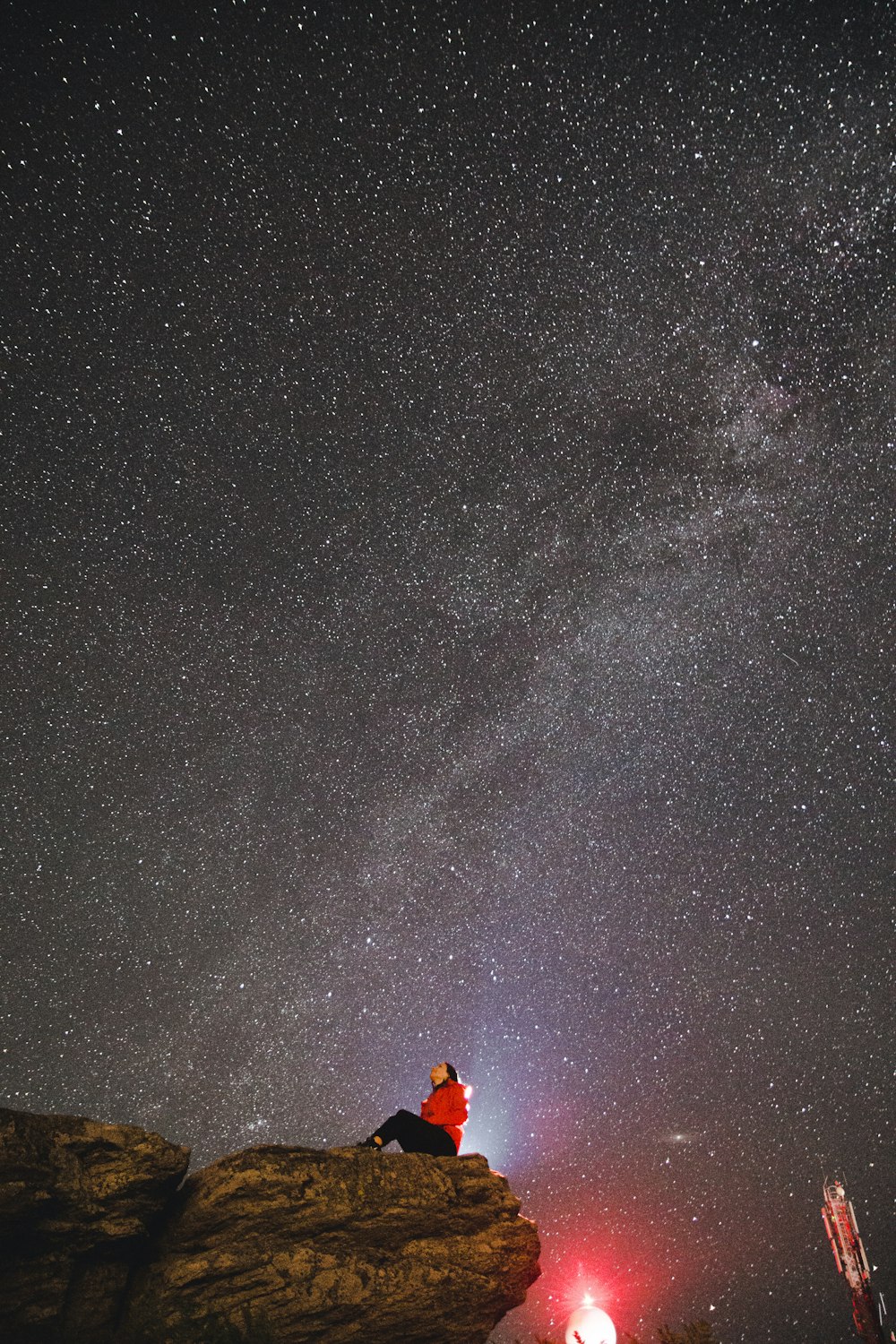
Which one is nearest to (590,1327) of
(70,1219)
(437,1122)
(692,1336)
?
(692,1336)

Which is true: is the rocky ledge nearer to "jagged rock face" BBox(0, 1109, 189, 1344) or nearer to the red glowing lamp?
"jagged rock face" BBox(0, 1109, 189, 1344)

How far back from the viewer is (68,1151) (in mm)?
7938

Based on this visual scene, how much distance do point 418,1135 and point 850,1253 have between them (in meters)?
38.2

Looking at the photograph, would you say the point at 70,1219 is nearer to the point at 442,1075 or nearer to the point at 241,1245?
the point at 241,1245

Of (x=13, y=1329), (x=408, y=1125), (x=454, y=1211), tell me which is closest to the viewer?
(x=13, y=1329)

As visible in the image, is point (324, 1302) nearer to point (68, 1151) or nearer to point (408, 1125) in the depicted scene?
point (408, 1125)

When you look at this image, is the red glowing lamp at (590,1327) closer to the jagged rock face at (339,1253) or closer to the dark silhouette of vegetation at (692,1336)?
the dark silhouette of vegetation at (692,1336)

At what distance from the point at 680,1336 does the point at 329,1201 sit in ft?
81.2

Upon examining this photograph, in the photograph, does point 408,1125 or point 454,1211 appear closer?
point 454,1211

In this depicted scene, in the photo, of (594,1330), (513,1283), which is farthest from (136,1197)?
(594,1330)

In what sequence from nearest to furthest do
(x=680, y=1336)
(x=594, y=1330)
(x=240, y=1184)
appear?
(x=240, y=1184) < (x=594, y=1330) < (x=680, y=1336)

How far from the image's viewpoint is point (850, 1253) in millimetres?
35500

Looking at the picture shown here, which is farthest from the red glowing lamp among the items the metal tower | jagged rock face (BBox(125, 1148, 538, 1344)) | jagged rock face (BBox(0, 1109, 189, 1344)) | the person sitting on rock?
the metal tower

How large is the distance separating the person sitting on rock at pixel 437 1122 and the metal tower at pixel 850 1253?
3638 cm
